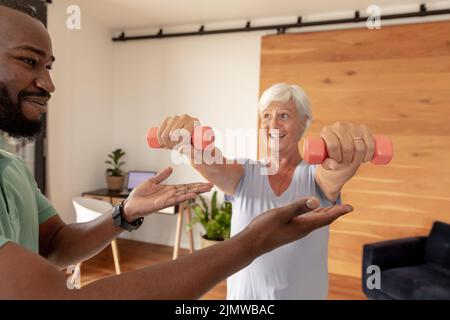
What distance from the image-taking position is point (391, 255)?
1.34 m

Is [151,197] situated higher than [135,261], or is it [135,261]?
[151,197]

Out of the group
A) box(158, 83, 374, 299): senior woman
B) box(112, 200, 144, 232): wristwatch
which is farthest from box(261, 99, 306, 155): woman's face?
box(112, 200, 144, 232): wristwatch

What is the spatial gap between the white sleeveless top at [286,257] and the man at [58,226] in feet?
0.56

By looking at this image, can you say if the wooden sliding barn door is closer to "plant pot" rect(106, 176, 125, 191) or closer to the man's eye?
the man's eye

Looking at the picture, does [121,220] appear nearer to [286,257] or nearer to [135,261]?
[286,257]

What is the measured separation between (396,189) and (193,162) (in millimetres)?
404

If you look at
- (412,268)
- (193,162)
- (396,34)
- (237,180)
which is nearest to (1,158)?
(193,162)

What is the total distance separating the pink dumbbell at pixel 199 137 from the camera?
319mm

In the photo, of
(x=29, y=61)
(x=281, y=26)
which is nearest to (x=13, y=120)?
(x=29, y=61)

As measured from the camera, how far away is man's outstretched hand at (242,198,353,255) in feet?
0.78

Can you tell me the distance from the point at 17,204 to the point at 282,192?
0.31 metres

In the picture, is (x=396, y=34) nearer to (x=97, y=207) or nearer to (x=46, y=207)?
(x=46, y=207)

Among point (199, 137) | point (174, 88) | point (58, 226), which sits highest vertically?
point (174, 88)

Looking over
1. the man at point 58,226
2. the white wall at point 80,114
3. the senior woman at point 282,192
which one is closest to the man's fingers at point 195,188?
the man at point 58,226
